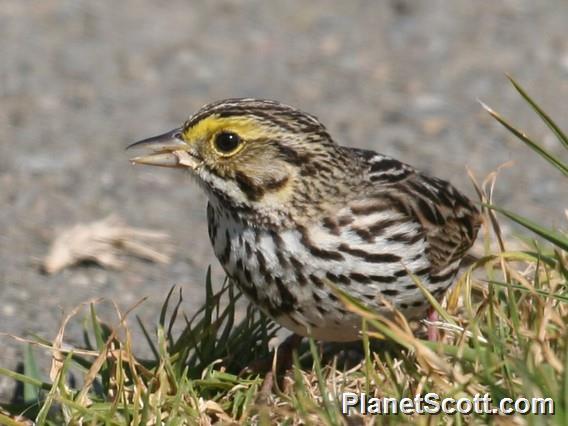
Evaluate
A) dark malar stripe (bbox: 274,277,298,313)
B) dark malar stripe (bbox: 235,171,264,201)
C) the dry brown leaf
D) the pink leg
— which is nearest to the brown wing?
the pink leg

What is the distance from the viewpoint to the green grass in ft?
13.0

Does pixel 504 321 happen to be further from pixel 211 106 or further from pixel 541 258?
pixel 211 106

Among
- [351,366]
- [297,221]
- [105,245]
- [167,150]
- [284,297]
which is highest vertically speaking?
[167,150]

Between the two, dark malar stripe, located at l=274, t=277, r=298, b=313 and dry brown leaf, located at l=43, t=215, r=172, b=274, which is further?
dry brown leaf, located at l=43, t=215, r=172, b=274

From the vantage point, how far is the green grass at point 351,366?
3.95m

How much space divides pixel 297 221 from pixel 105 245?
7.56 feet

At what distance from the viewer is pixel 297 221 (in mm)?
4688

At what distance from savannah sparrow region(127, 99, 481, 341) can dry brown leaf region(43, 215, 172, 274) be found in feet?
6.37

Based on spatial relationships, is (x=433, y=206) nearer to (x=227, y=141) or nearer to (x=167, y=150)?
(x=227, y=141)

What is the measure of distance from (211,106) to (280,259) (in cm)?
60

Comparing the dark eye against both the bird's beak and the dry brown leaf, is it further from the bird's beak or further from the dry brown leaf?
the dry brown leaf

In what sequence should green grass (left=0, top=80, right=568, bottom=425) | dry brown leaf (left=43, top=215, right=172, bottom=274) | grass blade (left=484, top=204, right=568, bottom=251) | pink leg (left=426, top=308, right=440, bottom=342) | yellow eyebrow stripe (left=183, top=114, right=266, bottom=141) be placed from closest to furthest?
green grass (left=0, top=80, right=568, bottom=425) → grass blade (left=484, top=204, right=568, bottom=251) → yellow eyebrow stripe (left=183, top=114, right=266, bottom=141) → pink leg (left=426, top=308, right=440, bottom=342) → dry brown leaf (left=43, top=215, right=172, bottom=274)

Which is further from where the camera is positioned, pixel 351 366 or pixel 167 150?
pixel 351 366

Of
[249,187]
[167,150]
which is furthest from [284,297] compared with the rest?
[167,150]
